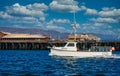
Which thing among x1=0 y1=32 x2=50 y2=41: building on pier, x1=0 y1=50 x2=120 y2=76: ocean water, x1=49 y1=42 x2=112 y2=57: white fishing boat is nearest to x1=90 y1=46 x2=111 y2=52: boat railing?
x1=49 y1=42 x2=112 y2=57: white fishing boat

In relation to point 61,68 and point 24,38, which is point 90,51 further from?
point 24,38

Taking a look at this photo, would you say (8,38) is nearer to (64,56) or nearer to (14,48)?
(14,48)

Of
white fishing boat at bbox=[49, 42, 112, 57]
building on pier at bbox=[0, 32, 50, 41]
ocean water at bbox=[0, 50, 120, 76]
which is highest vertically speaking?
building on pier at bbox=[0, 32, 50, 41]

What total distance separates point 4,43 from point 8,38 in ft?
48.1

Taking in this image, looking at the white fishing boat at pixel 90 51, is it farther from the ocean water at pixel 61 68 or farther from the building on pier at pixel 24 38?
the building on pier at pixel 24 38

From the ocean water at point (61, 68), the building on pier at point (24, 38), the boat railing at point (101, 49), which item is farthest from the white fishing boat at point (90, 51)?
the building on pier at point (24, 38)

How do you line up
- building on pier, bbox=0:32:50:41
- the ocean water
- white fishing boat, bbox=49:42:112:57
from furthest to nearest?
building on pier, bbox=0:32:50:41
white fishing boat, bbox=49:42:112:57
the ocean water

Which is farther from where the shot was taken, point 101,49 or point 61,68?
point 101,49

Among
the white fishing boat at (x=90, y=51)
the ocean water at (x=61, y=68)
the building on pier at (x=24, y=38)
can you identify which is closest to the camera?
the ocean water at (x=61, y=68)

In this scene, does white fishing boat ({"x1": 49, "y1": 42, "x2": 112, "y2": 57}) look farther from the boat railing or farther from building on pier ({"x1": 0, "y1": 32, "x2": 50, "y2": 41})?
building on pier ({"x1": 0, "y1": 32, "x2": 50, "y2": 41})

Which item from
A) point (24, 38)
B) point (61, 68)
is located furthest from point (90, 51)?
point (24, 38)

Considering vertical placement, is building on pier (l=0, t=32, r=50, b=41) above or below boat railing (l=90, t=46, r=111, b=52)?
above

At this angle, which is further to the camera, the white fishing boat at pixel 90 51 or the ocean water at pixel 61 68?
the white fishing boat at pixel 90 51

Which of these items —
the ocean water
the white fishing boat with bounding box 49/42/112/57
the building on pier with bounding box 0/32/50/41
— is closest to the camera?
the ocean water
